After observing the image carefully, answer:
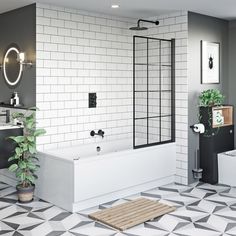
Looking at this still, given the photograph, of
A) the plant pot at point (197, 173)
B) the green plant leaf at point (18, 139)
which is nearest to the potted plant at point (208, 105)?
the plant pot at point (197, 173)

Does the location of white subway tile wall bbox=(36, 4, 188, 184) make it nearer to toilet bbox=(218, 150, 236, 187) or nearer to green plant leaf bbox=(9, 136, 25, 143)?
green plant leaf bbox=(9, 136, 25, 143)

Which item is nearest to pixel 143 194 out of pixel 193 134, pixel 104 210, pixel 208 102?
pixel 104 210

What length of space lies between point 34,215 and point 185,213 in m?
1.78

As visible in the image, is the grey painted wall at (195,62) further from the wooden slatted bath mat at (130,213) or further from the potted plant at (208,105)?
the wooden slatted bath mat at (130,213)

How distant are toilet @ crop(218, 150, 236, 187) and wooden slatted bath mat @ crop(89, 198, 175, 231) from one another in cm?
145

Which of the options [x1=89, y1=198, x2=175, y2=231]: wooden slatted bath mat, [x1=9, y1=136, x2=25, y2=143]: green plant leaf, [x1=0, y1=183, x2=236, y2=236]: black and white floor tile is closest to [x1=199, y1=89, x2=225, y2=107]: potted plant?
[x1=0, y1=183, x2=236, y2=236]: black and white floor tile

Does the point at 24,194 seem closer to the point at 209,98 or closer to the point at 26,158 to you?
the point at 26,158

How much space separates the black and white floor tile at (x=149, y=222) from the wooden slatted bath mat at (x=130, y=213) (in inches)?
2.6

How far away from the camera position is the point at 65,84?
5.23 meters

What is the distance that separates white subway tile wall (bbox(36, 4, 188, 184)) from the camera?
16.5 ft

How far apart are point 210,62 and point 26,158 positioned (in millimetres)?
3179

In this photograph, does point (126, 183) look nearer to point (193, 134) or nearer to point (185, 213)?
point (185, 213)

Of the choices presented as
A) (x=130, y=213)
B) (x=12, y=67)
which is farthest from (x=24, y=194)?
(x=12, y=67)

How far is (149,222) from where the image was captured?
4.11 meters
